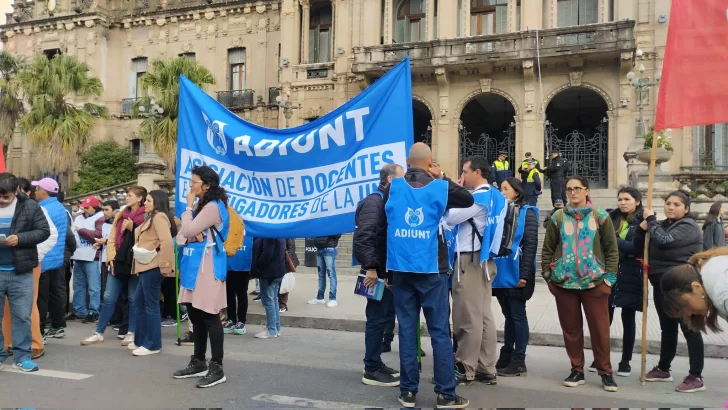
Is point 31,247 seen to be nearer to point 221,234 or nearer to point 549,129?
point 221,234

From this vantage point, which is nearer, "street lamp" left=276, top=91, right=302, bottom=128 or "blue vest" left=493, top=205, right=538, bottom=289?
"blue vest" left=493, top=205, right=538, bottom=289

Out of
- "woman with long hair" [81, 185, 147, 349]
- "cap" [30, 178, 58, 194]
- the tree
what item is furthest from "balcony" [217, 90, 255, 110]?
"woman with long hair" [81, 185, 147, 349]

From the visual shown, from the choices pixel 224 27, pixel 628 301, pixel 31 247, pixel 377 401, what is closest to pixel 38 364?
pixel 31 247

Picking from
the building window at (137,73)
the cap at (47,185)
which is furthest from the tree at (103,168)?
the cap at (47,185)

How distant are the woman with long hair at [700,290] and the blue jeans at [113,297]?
637 cm

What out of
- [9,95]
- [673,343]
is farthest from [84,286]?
[9,95]

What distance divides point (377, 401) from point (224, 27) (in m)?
30.9

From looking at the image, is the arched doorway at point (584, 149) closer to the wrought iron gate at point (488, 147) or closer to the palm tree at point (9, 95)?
the wrought iron gate at point (488, 147)

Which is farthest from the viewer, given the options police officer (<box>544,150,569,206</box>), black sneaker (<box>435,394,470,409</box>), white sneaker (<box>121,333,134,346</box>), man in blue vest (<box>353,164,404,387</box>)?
police officer (<box>544,150,569,206</box>)

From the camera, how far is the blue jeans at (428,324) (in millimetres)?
5203

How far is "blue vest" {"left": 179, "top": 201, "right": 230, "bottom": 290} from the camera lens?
6.16 metres

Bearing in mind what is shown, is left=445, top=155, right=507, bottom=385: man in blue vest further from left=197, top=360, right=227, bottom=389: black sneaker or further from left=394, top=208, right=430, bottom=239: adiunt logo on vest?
left=197, top=360, right=227, bottom=389: black sneaker

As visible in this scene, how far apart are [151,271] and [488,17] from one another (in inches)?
897

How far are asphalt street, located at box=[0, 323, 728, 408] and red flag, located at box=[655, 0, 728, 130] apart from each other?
8.33 feet
